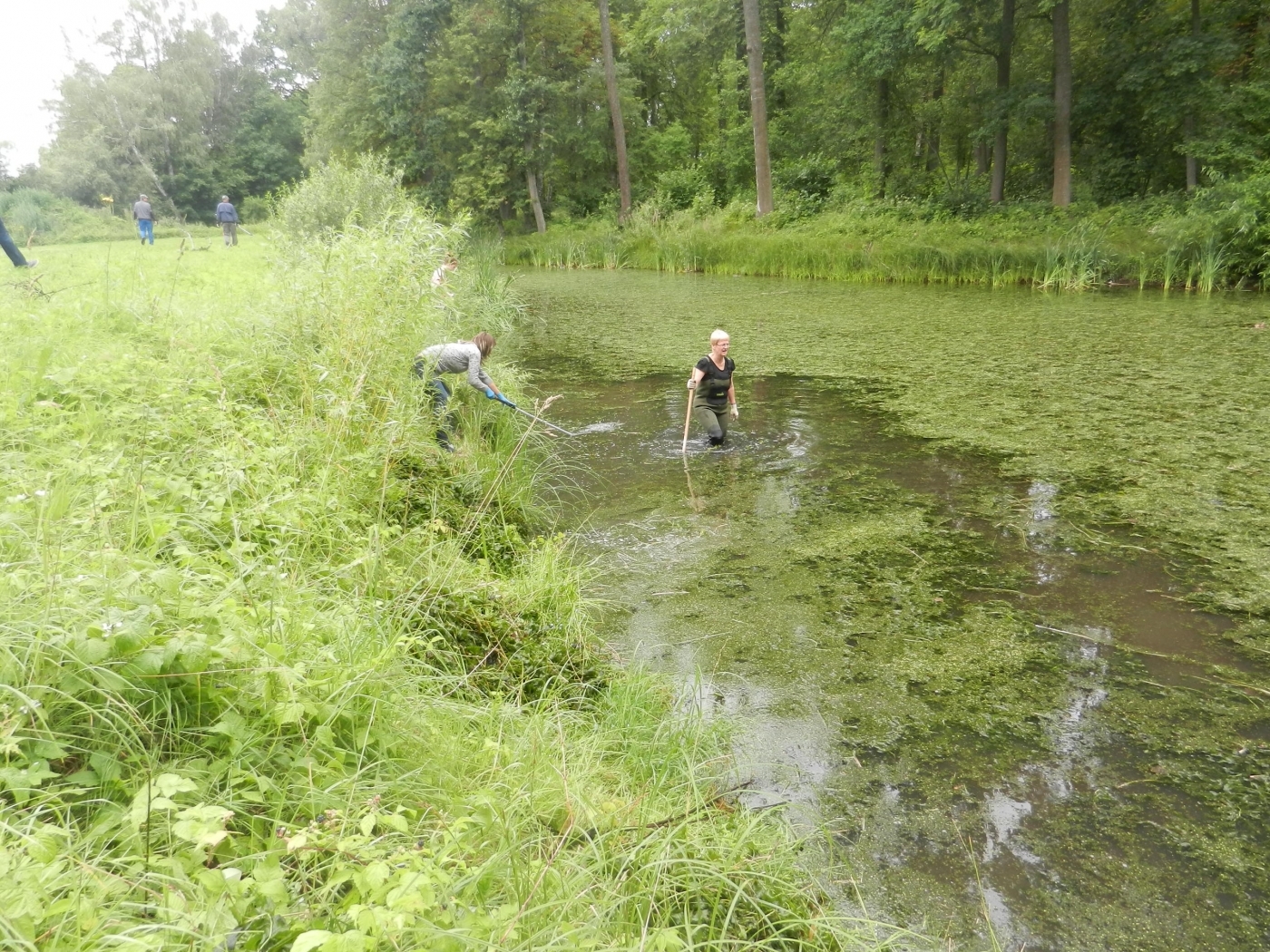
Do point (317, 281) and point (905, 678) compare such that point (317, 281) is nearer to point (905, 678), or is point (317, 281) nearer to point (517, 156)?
point (905, 678)

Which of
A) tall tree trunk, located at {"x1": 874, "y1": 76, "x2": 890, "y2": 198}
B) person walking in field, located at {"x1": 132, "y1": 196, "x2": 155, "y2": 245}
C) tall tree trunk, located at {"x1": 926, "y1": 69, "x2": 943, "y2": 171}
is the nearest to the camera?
person walking in field, located at {"x1": 132, "y1": 196, "x2": 155, "y2": 245}

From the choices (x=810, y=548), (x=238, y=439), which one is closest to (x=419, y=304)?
(x=238, y=439)

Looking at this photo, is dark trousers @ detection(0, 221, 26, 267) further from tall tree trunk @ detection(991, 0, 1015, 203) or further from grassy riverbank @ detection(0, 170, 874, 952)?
tall tree trunk @ detection(991, 0, 1015, 203)

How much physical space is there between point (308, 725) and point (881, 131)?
76.0 ft

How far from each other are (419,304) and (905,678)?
3.57m

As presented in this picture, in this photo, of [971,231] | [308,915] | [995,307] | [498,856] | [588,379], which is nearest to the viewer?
[308,915]

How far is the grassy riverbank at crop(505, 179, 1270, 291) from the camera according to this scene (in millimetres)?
10945

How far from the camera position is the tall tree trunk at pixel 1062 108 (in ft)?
46.5

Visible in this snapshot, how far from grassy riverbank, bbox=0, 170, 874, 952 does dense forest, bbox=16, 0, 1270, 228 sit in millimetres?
13783

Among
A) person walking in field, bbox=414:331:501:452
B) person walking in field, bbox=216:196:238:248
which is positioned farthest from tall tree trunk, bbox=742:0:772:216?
person walking in field, bbox=414:331:501:452

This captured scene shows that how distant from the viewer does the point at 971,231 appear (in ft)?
47.4

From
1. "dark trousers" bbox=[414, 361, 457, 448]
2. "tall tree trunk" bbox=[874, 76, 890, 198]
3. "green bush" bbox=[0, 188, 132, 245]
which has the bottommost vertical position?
"dark trousers" bbox=[414, 361, 457, 448]

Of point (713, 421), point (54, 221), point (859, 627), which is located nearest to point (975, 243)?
point (713, 421)

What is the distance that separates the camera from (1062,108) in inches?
568
